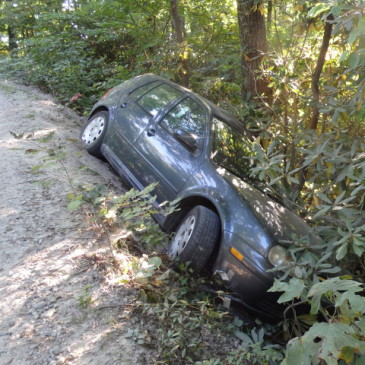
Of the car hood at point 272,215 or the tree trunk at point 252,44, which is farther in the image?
the tree trunk at point 252,44

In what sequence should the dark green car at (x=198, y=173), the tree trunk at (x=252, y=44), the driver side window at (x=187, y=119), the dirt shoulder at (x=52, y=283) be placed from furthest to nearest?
the tree trunk at (x=252, y=44)
the driver side window at (x=187, y=119)
the dark green car at (x=198, y=173)
the dirt shoulder at (x=52, y=283)

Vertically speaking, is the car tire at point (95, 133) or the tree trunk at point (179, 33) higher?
the tree trunk at point (179, 33)

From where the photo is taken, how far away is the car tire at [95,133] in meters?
6.20

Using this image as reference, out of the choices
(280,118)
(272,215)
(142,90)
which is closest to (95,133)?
(142,90)

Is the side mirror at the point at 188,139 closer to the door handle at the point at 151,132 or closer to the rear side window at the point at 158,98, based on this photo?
the door handle at the point at 151,132

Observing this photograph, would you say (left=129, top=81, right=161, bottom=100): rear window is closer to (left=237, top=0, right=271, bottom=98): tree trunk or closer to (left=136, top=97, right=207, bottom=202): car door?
(left=136, top=97, right=207, bottom=202): car door

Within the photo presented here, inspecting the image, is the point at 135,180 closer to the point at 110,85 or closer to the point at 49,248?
the point at 49,248

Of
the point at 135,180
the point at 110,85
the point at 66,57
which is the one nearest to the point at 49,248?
the point at 135,180

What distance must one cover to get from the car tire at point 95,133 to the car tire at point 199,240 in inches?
99.6

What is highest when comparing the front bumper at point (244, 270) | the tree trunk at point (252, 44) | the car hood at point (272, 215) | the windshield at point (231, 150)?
the tree trunk at point (252, 44)

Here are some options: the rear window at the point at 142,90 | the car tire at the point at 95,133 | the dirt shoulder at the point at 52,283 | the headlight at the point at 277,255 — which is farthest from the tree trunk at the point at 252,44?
the headlight at the point at 277,255

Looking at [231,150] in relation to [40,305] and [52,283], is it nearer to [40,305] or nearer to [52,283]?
[52,283]

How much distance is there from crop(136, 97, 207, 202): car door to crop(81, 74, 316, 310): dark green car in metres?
0.01

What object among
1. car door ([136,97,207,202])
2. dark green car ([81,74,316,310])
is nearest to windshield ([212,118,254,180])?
dark green car ([81,74,316,310])
